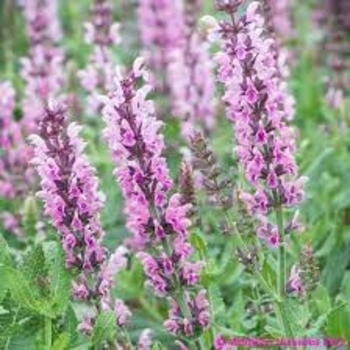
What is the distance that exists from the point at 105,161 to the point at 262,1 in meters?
1.89

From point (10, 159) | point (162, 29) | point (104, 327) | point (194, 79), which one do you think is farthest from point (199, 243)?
point (162, 29)

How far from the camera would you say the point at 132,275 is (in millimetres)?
4266

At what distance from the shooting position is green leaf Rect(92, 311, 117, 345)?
310 cm

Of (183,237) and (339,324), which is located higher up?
(183,237)

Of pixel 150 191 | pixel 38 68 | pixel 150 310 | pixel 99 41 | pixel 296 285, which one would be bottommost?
pixel 150 310

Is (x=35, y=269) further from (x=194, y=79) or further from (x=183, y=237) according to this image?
(x=194, y=79)

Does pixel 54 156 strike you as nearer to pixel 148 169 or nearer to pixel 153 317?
pixel 148 169

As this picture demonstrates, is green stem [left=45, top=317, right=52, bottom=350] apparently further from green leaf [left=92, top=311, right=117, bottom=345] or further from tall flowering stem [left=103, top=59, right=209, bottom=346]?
tall flowering stem [left=103, top=59, right=209, bottom=346]

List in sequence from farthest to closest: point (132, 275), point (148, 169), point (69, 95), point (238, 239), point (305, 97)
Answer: point (305, 97)
point (69, 95)
point (132, 275)
point (238, 239)
point (148, 169)

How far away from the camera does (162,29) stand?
657 centimetres

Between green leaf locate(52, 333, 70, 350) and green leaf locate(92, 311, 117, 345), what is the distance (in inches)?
3.1

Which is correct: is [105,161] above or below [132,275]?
above

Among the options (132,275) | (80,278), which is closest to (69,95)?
(132,275)

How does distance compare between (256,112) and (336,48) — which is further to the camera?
(336,48)
